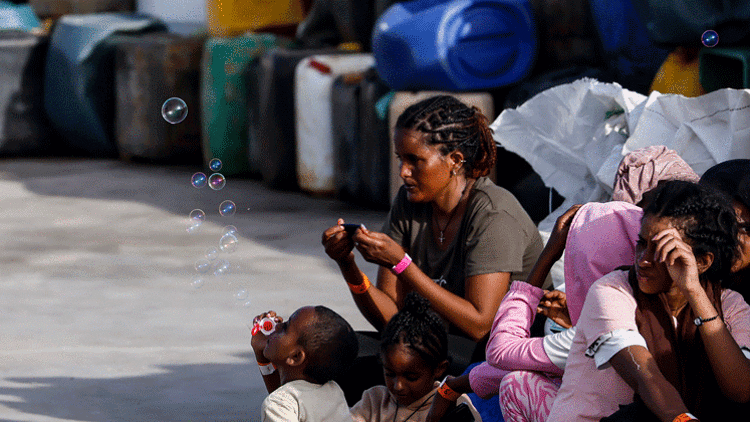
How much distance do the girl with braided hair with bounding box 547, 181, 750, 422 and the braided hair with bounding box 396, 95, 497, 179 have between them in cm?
94

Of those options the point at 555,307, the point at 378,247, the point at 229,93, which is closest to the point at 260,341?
the point at 378,247

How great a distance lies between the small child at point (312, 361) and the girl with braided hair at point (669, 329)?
2.11 ft

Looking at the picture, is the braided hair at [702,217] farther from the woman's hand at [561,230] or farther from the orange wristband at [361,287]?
the orange wristband at [361,287]

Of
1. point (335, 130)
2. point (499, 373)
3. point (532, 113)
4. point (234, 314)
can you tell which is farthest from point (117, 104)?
point (499, 373)

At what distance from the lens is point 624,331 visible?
192cm

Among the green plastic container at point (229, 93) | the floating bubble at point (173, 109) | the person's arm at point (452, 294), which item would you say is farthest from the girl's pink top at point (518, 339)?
the green plastic container at point (229, 93)

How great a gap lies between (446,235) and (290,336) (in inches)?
25.4

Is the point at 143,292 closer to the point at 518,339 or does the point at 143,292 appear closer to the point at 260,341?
Result: the point at 260,341

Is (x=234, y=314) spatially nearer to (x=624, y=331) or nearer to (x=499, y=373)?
(x=499, y=373)

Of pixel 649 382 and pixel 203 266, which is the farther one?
pixel 203 266

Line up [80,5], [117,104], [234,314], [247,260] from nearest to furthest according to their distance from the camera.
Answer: [234,314]
[247,260]
[117,104]
[80,5]

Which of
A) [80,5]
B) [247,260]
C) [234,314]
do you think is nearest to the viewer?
[234,314]

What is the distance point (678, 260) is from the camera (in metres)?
1.87

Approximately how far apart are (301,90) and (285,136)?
0.44 m
